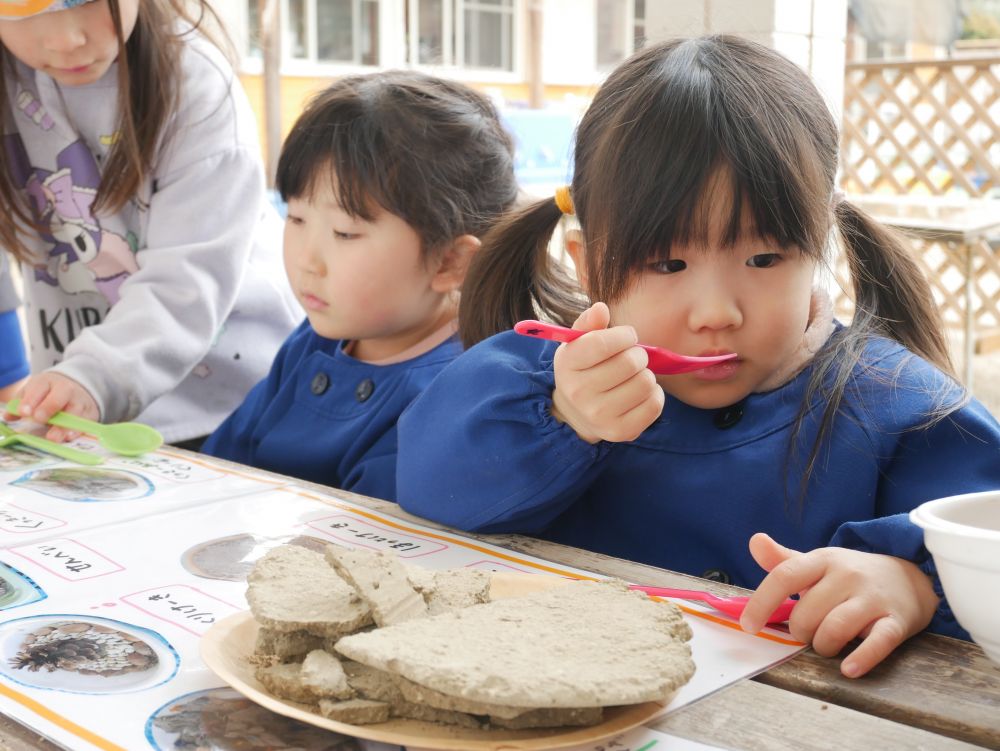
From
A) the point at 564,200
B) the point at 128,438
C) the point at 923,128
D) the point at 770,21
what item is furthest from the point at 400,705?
the point at 923,128

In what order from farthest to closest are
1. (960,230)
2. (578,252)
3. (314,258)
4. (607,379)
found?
(960,230), (314,258), (578,252), (607,379)

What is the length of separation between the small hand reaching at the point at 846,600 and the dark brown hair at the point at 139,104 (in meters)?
1.04

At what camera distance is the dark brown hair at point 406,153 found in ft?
4.01

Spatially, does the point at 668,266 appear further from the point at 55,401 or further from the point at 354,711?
the point at 55,401

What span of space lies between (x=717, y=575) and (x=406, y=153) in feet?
2.00

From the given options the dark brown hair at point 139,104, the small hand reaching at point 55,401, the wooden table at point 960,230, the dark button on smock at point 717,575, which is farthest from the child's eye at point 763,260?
the wooden table at point 960,230

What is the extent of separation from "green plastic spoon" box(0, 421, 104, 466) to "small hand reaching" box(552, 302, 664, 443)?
0.53 metres

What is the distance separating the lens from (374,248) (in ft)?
4.04

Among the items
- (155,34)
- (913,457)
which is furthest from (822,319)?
(155,34)

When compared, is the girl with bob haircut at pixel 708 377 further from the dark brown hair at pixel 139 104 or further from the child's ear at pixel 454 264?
the dark brown hair at pixel 139 104

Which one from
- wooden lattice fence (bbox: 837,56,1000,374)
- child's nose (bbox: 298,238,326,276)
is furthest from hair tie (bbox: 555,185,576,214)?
wooden lattice fence (bbox: 837,56,1000,374)

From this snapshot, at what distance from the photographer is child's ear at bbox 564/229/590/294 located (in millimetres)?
952

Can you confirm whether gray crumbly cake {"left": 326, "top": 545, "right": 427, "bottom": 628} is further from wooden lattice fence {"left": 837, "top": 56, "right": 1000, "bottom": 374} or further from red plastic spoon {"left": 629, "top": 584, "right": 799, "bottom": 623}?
wooden lattice fence {"left": 837, "top": 56, "right": 1000, "bottom": 374}

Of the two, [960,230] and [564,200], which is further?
[960,230]
